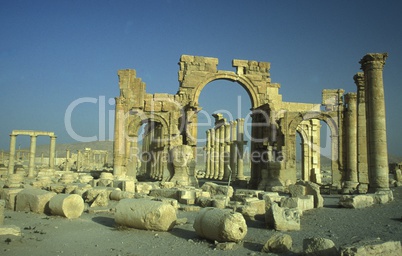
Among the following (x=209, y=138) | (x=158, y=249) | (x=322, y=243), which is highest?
(x=209, y=138)

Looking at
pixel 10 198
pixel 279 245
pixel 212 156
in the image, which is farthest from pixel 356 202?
pixel 212 156

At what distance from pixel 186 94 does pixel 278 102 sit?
600 cm

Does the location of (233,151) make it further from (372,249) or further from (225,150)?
(372,249)

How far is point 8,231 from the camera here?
620 cm

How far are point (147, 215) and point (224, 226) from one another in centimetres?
178

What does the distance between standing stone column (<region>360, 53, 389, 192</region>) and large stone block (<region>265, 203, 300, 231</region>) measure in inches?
308

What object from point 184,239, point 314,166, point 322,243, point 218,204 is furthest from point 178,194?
point 314,166

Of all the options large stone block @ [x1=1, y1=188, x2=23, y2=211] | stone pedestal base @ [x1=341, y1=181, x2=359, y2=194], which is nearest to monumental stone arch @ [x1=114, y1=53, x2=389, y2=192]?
stone pedestal base @ [x1=341, y1=181, x2=359, y2=194]

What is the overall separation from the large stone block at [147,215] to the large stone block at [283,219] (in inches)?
79.8

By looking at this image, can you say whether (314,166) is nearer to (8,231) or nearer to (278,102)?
(278,102)

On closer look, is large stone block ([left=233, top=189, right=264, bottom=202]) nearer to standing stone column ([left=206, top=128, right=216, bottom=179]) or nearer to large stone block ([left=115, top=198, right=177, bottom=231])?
large stone block ([left=115, top=198, right=177, bottom=231])

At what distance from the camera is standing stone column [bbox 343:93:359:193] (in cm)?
2053

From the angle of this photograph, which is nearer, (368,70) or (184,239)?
(184,239)

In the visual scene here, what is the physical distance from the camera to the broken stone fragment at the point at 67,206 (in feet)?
28.0
